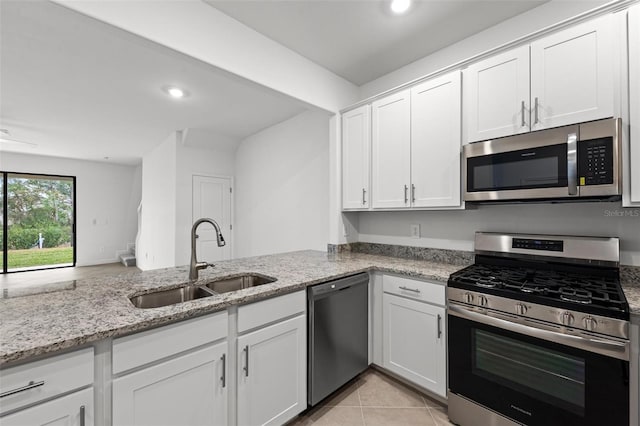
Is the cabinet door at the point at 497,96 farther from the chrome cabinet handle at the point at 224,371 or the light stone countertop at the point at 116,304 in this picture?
the chrome cabinet handle at the point at 224,371

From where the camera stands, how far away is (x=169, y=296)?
1640mm

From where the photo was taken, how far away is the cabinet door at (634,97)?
4.50 feet

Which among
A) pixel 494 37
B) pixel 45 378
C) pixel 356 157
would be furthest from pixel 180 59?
pixel 494 37

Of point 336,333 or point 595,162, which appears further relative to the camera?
point 336,333

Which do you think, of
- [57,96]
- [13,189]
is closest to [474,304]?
[57,96]

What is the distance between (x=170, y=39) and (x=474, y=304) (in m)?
2.42

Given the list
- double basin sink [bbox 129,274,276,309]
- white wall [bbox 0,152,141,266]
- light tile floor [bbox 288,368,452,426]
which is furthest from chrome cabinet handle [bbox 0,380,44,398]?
white wall [bbox 0,152,141,266]

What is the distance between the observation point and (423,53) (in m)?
2.44

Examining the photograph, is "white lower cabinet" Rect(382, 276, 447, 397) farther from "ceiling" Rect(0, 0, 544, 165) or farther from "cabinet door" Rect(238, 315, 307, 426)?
"ceiling" Rect(0, 0, 544, 165)

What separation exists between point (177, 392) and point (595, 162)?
2383 mm

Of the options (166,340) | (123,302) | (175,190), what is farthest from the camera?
(175,190)

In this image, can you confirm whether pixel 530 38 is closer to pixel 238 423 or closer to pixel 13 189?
pixel 238 423

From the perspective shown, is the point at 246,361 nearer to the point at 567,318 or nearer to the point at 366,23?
the point at 567,318

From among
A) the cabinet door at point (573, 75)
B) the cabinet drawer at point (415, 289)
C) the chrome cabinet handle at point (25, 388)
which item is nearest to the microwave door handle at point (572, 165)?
the cabinet door at point (573, 75)
